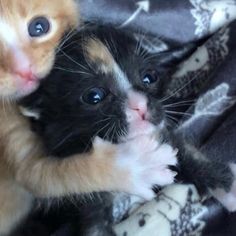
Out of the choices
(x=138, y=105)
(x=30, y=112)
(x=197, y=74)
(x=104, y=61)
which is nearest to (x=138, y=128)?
(x=138, y=105)

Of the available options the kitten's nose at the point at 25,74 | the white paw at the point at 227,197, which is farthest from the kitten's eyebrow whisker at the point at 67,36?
the white paw at the point at 227,197

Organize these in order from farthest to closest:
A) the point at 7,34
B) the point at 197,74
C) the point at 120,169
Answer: the point at 197,74, the point at 7,34, the point at 120,169

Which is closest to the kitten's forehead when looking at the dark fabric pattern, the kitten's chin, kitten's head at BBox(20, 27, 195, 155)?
kitten's head at BBox(20, 27, 195, 155)

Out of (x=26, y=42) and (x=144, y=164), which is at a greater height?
(x=26, y=42)

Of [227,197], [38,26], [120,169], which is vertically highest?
[38,26]

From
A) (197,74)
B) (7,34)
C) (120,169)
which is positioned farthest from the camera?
(197,74)

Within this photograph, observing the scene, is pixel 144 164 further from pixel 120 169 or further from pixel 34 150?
pixel 34 150

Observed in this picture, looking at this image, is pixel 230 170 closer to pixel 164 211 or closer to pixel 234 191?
pixel 234 191

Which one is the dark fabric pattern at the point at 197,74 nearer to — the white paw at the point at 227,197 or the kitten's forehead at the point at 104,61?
the white paw at the point at 227,197

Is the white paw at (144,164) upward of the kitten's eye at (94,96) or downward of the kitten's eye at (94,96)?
downward
